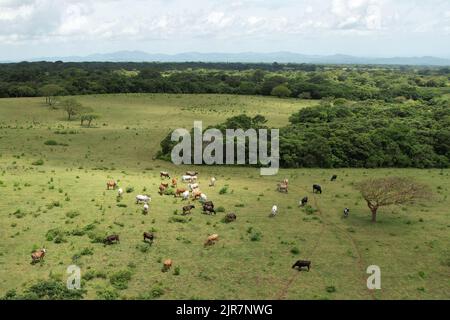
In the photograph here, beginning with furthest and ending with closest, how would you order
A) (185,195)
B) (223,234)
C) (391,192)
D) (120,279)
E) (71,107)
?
(71,107)
(185,195)
(391,192)
(223,234)
(120,279)

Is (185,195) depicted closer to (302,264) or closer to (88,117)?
(302,264)

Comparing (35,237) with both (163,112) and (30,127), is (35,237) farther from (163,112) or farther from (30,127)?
(163,112)

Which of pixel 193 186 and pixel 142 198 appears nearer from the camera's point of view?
pixel 142 198

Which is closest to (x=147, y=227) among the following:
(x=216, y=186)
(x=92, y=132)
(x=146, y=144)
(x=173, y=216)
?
(x=173, y=216)

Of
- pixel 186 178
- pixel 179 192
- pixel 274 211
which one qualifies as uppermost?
pixel 179 192

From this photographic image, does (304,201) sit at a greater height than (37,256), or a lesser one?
lesser

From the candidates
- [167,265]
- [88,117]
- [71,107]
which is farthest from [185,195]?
[71,107]

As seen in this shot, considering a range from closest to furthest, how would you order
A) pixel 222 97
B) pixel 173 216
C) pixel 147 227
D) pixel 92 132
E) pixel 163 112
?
pixel 147 227 < pixel 173 216 < pixel 92 132 < pixel 163 112 < pixel 222 97
